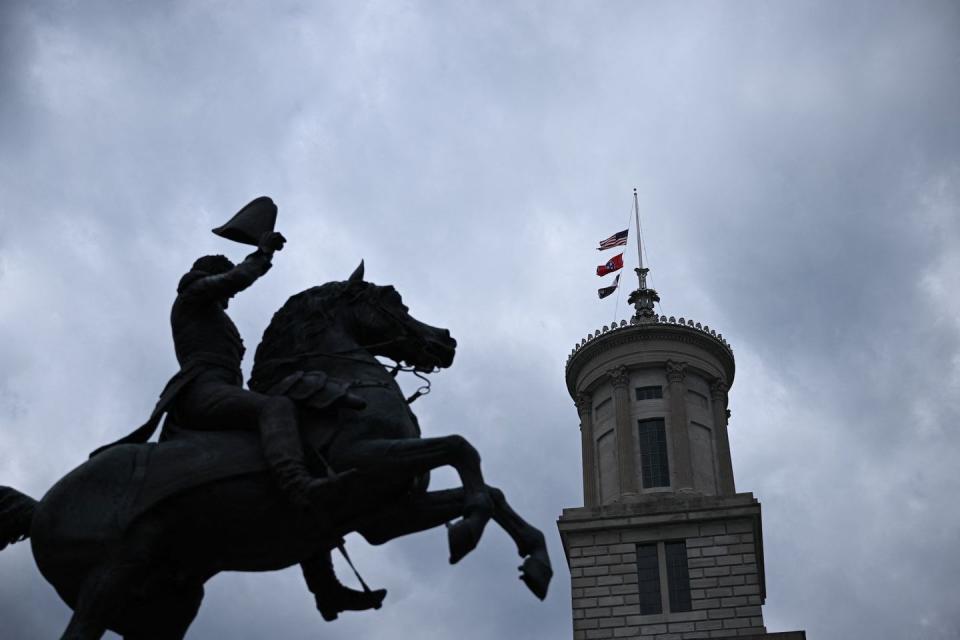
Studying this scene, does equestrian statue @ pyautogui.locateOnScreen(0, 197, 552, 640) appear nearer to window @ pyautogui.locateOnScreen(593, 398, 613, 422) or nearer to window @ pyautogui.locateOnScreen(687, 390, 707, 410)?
window @ pyautogui.locateOnScreen(593, 398, 613, 422)

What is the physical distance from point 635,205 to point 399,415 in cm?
6245

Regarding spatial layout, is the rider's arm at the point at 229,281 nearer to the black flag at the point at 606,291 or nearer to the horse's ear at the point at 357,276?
the horse's ear at the point at 357,276

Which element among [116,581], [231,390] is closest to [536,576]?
[231,390]

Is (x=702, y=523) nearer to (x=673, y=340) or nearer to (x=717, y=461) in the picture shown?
(x=717, y=461)

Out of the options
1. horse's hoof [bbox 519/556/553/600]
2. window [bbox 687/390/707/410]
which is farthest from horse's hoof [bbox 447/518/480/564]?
window [bbox 687/390/707/410]

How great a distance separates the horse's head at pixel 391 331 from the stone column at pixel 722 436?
43555 millimetres

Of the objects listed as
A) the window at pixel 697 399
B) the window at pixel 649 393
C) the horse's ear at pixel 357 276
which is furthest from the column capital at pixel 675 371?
the horse's ear at pixel 357 276

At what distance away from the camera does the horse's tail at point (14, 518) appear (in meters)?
6.93

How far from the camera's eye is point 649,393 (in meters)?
54.1

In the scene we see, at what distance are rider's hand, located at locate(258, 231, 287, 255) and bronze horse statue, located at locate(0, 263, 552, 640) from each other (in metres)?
0.79

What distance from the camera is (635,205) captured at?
224ft

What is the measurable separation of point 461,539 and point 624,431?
47.1 metres

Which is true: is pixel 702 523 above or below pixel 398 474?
above

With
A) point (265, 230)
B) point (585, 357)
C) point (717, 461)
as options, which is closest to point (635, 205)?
point (585, 357)
